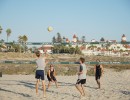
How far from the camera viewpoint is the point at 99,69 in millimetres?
11516

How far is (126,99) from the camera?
8.55 m

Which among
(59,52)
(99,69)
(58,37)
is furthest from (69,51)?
(99,69)

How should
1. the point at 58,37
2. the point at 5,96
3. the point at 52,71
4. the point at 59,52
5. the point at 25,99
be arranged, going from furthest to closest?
the point at 58,37, the point at 59,52, the point at 52,71, the point at 5,96, the point at 25,99

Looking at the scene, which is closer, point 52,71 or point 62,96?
point 62,96

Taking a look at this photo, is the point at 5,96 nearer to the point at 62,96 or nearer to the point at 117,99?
the point at 62,96

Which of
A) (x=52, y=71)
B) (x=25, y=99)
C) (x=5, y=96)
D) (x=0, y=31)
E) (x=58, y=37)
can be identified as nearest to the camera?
(x=25, y=99)

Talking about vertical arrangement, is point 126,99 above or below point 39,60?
below

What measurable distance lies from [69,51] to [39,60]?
8044cm

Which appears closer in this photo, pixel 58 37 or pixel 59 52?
pixel 59 52

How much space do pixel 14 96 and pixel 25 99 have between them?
85 centimetres

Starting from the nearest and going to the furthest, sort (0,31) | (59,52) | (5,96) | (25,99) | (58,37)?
(25,99)
(5,96)
(0,31)
(59,52)
(58,37)

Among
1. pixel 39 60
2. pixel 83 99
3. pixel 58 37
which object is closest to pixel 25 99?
pixel 39 60

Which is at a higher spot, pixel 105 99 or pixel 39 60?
pixel 39 60

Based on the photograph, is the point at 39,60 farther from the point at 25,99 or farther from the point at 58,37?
the point at 58,37
